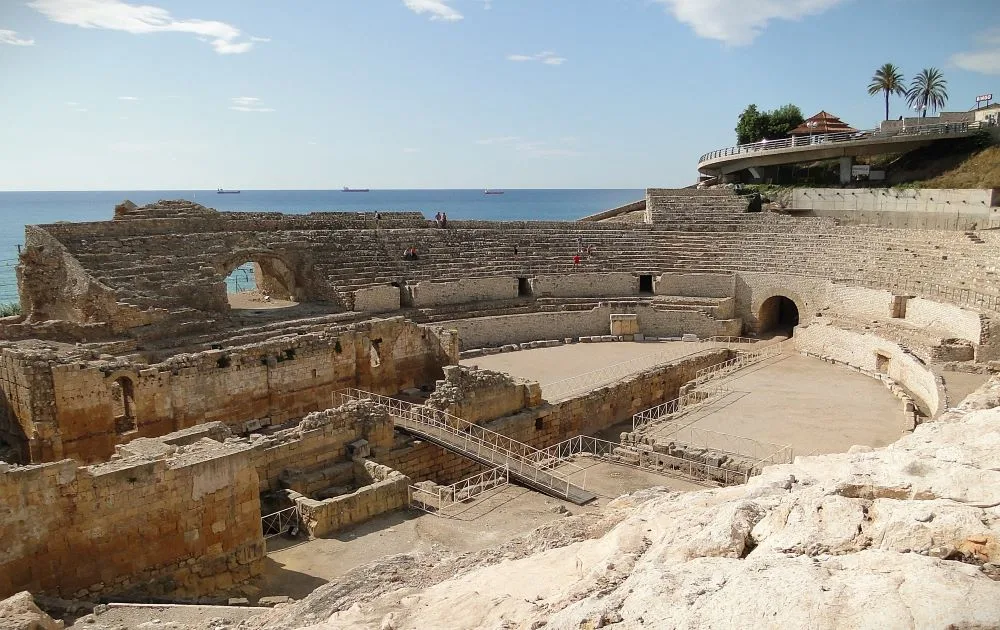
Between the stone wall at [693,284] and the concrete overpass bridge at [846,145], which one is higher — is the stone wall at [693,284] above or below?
below

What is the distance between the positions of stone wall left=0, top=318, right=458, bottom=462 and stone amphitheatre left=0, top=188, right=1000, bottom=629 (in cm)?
5

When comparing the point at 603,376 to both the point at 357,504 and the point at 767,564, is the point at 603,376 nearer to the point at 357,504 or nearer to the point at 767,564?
the point at 357,504

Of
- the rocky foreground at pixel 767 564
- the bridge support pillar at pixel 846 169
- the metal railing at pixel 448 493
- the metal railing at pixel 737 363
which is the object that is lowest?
the metal railing at pixel 448 493

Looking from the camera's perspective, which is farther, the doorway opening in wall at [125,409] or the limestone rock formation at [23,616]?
the doorway opening in wall at [125,409]

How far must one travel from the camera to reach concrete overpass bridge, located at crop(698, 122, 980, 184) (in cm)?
3553

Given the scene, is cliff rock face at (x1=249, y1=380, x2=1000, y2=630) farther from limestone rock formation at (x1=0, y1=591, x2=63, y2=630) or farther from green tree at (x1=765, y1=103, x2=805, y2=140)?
green tree at (x1=765, y1=103, x2=805, y2=140)

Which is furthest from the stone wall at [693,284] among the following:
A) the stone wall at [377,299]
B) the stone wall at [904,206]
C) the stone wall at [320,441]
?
the stone wall at [320,441]

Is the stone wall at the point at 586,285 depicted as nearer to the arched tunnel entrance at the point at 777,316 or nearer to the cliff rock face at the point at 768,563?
the arched tunnel entrance at the point at 777,316

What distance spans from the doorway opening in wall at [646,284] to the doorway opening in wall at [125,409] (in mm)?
19007

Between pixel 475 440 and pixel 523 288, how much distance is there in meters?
12.1

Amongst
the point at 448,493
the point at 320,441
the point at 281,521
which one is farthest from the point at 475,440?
the point at 281,521

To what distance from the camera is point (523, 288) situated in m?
27.0

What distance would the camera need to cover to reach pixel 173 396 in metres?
14.4

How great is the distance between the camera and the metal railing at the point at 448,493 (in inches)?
516
